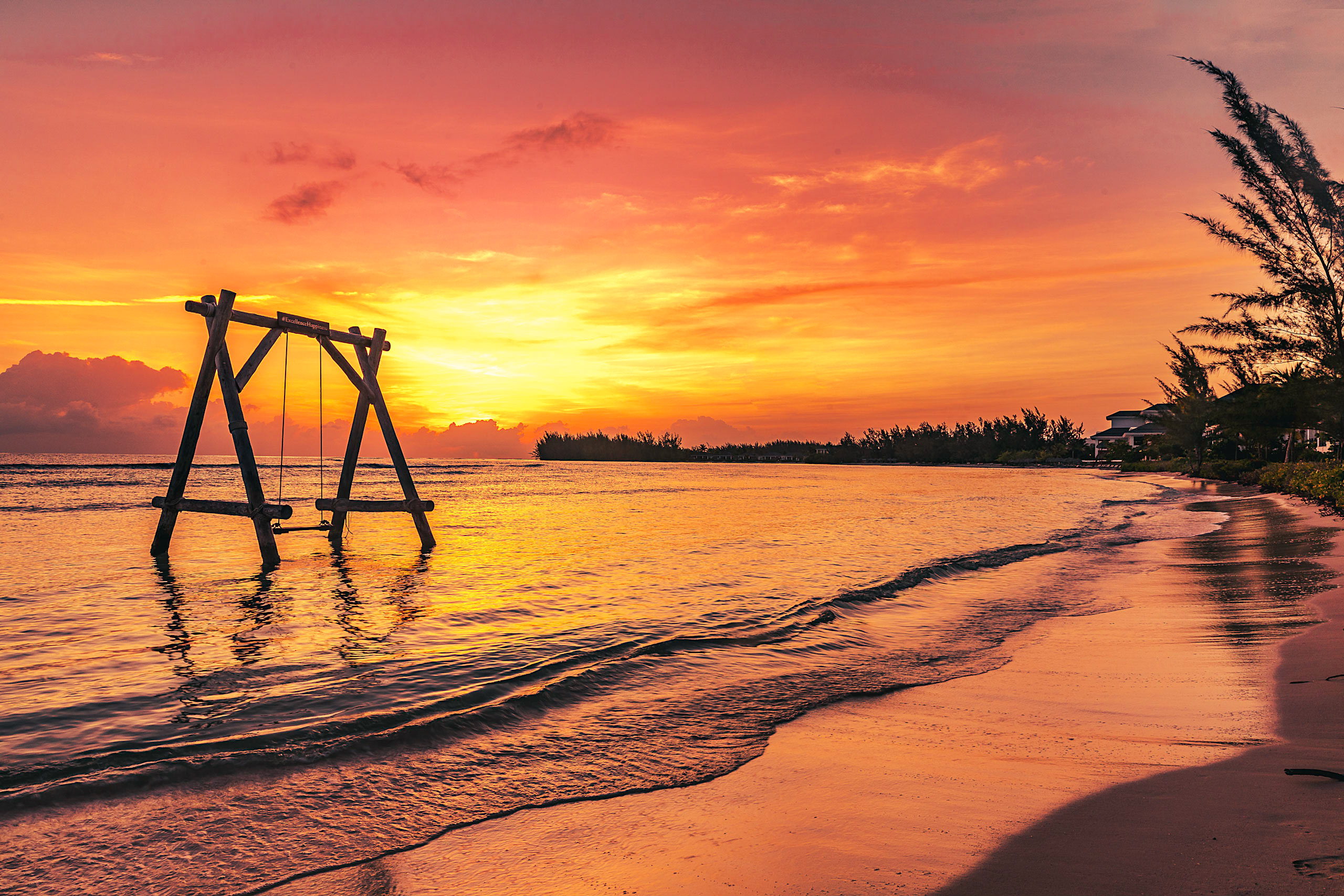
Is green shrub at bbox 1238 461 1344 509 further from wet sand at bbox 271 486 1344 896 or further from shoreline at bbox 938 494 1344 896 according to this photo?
shoreline at bbox 938 494 1344 896

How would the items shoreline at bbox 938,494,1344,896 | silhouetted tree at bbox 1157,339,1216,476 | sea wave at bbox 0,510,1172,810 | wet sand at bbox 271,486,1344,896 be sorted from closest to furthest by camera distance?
shoreline at bbox 938,494,1344,896
wet sand at bbox 271,486,1344,896
sea wave at bbox 0,510,1172,810
silhouetted tree at bbox 1157,339,1216,476

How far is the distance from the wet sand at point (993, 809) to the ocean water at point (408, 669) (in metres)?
0.44

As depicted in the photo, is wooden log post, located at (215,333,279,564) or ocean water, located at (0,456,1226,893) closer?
ocean water, located at (0,456,1226,893)

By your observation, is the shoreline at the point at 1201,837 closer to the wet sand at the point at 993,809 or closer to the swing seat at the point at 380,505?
the wet sand at the point at 993,809

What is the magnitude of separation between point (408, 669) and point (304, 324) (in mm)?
12006

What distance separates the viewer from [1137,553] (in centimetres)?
1789

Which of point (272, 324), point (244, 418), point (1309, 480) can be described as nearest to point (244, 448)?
point (244, 418)

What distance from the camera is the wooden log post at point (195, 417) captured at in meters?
15.5

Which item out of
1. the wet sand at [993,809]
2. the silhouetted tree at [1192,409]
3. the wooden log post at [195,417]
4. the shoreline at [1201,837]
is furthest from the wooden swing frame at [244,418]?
the silhouetted tree at [1192,409]

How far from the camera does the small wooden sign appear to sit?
54.4ft

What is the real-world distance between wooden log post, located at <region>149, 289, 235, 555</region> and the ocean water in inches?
31.3

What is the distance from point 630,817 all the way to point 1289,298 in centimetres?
2717

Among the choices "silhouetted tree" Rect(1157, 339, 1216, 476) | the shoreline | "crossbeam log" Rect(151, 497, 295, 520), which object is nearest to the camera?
the shoreline

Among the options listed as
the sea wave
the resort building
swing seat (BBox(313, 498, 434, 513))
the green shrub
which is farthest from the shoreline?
the resort building
